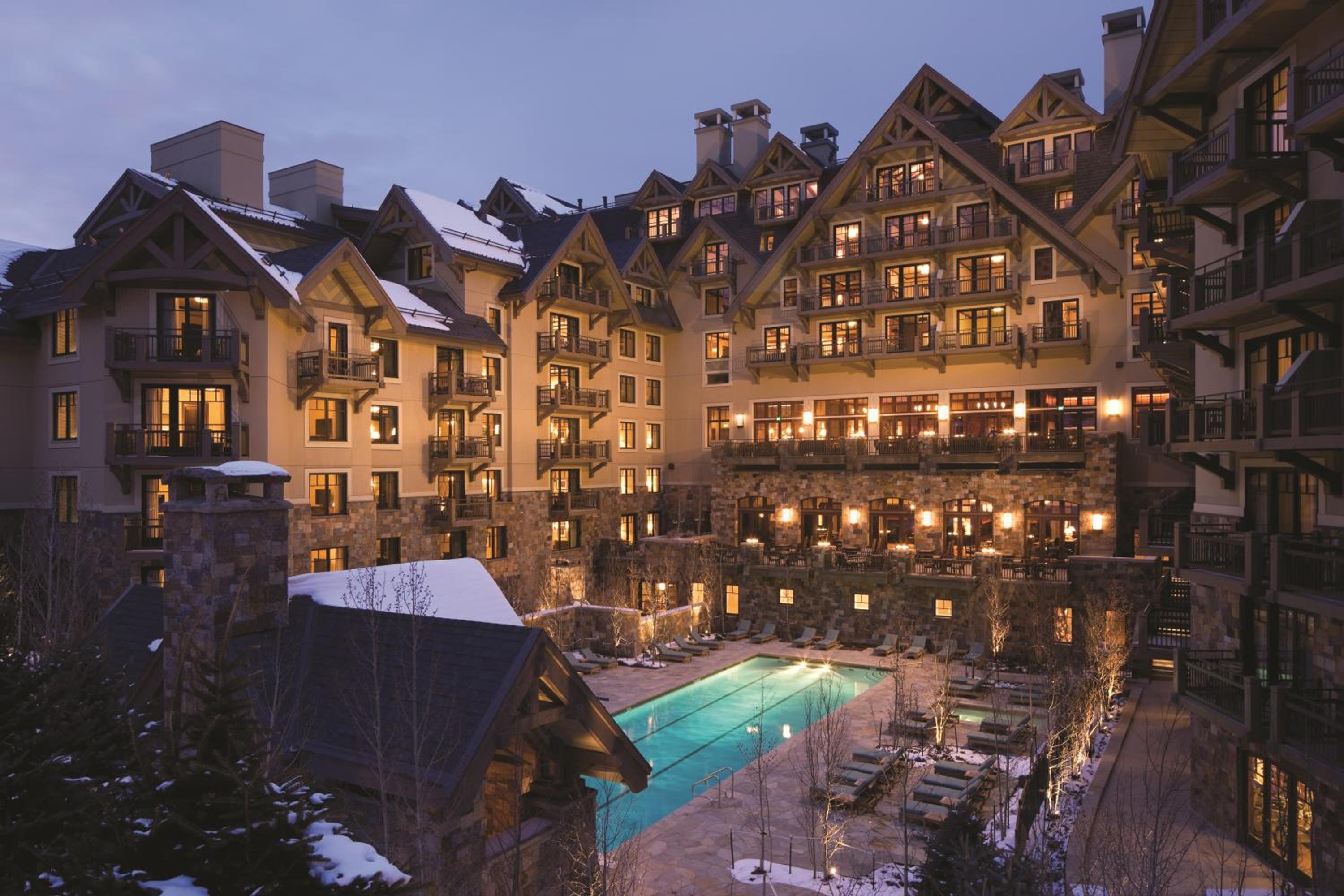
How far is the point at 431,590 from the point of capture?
12.9 meters

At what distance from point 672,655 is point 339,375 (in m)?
15.2

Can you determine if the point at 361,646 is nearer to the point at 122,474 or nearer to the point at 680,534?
the point at 122,474

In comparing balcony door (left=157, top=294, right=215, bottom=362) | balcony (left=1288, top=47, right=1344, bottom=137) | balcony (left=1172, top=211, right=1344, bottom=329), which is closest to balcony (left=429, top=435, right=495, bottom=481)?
balcony door (left=157, top=294, right=215, bottom=362)

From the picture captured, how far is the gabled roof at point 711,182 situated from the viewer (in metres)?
44.1

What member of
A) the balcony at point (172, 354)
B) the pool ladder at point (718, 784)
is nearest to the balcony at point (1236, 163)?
the pool ladder at point (718, 784)

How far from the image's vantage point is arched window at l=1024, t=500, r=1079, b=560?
33438mm

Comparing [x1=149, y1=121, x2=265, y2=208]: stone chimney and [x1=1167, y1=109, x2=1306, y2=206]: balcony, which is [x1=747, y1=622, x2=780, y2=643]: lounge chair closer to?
[x1=1167, y1=109, x2=1306, y2=206]: balcony

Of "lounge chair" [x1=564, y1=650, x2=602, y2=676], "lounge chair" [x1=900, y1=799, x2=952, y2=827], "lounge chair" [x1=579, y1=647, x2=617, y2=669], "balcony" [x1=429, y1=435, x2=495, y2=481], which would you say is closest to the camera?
"lounge chair" [x1=900, y1=799, x2=952, y2=827]

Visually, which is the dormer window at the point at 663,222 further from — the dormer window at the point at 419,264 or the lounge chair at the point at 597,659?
the lounge chair at the point at 597,659

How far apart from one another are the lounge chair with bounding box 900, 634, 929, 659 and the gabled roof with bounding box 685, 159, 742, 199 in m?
23.3

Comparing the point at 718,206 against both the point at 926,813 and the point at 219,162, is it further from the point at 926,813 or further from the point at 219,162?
the point at 926,813

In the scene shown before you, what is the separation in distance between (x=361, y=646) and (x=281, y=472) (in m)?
2.81

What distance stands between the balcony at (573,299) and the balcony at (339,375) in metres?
9.03

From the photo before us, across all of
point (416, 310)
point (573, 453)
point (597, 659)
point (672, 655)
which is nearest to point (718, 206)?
point (573, 453)
